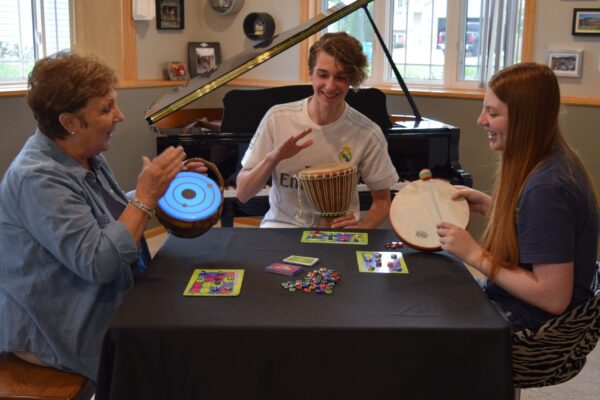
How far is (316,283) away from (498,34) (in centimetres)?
344

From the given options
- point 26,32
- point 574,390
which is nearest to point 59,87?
point 574,390

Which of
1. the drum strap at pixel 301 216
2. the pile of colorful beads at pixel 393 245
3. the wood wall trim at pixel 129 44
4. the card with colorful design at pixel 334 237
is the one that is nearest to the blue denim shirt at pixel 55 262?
the card with colorful design at pixel 334 237

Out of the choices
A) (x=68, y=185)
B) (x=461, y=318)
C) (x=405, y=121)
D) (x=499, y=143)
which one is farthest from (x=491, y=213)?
(x=405, y=121)

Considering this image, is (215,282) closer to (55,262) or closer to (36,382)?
(55,262)

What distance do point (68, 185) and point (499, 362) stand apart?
1117 millimetres

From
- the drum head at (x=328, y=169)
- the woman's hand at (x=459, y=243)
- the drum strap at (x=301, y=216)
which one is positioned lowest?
the drum strap at (x=301, y=216)

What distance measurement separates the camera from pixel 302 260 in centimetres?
196

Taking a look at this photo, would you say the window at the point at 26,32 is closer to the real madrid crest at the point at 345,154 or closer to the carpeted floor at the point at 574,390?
the real madrid crest at the point at 345,154

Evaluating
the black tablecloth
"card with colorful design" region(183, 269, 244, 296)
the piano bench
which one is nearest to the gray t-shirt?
the black tablecloth

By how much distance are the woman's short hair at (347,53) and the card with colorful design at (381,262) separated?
80 centimetres

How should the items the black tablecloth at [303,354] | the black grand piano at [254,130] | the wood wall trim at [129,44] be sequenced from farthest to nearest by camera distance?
the wood wall trim at [129,44] < the black grand piano at [254,130] < the black tablecloth at [303,354]

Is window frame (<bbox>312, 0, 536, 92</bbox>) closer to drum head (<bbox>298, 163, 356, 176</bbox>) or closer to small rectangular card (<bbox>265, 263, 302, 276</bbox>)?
drum head (<bbox>298, 163, 356, 176</bbox>)

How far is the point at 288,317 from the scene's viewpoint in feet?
5.17

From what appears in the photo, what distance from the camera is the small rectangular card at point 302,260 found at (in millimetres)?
1939
